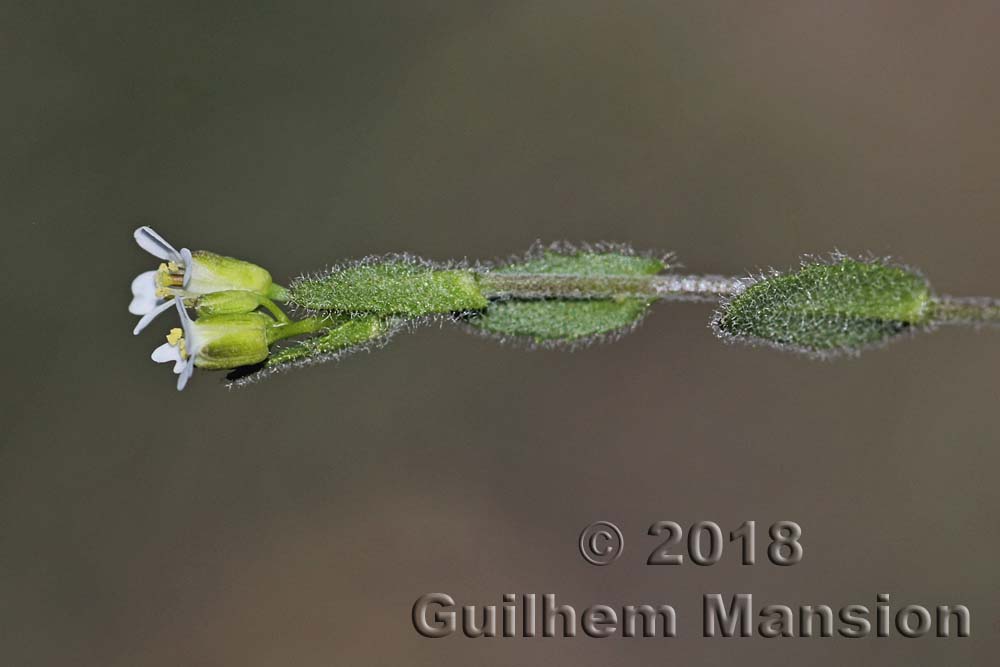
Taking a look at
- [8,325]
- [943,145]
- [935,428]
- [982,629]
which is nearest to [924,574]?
[982,629]

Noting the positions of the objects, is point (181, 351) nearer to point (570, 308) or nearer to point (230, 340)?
point (230, 340)

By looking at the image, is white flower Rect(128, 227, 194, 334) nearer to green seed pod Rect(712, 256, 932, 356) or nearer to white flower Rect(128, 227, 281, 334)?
white flower Rect(128, 227, 281, 334)

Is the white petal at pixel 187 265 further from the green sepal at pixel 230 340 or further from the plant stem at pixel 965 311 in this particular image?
the plant stem at pixel 965 311

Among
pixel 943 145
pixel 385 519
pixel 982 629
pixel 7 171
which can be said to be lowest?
pixel 982 629

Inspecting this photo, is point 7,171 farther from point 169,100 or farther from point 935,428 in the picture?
point 935,428

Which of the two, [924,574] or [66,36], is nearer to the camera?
[924,574]

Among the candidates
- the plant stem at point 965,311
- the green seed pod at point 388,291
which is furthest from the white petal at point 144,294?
the plant stem at point 965,311

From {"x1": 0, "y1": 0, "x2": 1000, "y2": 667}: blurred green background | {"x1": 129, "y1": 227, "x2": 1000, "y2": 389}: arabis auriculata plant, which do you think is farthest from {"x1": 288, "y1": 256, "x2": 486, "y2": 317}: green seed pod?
{"x1": 0, "y1": 0, "x2": 1000, "y2": 667}: blurred green background
